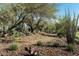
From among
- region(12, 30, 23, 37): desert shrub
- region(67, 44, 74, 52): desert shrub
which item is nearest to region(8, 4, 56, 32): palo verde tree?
region(12, 30, 23, 37): desert shrub

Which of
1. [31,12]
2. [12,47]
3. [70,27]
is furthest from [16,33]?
[70,27]

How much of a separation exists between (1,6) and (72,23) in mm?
835

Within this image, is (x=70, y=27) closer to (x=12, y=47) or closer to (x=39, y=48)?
(x=39, y=48)

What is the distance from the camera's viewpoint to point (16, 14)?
2744mm

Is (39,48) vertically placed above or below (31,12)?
below

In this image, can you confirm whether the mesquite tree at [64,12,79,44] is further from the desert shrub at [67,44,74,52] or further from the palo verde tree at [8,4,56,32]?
the palo verde tree at [8,4,56,32]

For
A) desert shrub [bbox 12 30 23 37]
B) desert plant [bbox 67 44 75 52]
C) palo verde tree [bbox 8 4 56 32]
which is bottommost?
Answer: desert plant [bbox 67 44 75 52]

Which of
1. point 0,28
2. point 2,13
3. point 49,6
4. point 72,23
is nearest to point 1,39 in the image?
point 0,28

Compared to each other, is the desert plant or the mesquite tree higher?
the mesquite tree

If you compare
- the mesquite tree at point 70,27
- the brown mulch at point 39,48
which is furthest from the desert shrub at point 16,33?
the mesquite tree at point 70,27

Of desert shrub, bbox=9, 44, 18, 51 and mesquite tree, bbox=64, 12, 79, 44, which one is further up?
mesquite tree, bbox=64, 12, 79, 44

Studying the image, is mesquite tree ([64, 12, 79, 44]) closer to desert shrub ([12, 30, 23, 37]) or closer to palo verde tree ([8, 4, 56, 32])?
palo verde tree ([8, 4, 56, 32])

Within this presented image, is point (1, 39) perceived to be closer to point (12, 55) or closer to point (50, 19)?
point (12, 55)

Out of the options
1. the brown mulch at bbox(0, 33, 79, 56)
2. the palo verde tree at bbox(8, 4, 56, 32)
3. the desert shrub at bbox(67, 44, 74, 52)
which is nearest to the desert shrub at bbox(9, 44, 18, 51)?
the brown mulch at bbox(0, 33, 79, 56)
